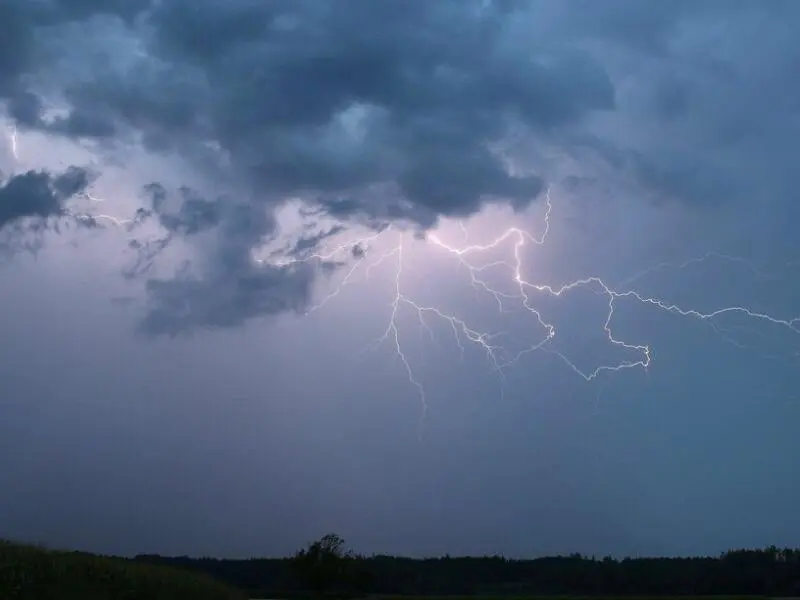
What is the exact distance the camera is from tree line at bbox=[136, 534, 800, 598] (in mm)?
59469

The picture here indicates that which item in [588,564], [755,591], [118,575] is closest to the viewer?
[118,575]

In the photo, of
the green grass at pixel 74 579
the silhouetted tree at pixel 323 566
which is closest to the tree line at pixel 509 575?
the silhouetted tree at pixel 323 566

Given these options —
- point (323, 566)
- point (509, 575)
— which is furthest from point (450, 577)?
A: point (323, 566)

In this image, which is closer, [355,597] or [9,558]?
[9,558]

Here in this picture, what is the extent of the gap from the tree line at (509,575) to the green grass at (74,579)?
27491mm

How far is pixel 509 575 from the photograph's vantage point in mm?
86750

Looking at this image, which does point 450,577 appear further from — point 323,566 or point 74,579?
point 74,579

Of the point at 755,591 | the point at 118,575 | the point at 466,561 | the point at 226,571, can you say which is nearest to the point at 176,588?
the point at 118,575

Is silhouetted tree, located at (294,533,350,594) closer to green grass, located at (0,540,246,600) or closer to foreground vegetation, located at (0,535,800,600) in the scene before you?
foreground vegetation, located at (0,535,800,600)

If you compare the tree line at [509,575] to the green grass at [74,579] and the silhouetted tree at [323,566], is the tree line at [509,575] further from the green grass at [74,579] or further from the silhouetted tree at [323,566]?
the green grass at [74,579]

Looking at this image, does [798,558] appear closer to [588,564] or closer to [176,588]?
[588,564]

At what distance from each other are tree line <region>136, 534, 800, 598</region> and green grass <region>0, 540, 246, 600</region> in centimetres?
2749

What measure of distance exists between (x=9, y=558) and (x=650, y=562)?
235 feet

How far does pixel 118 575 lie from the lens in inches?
958
